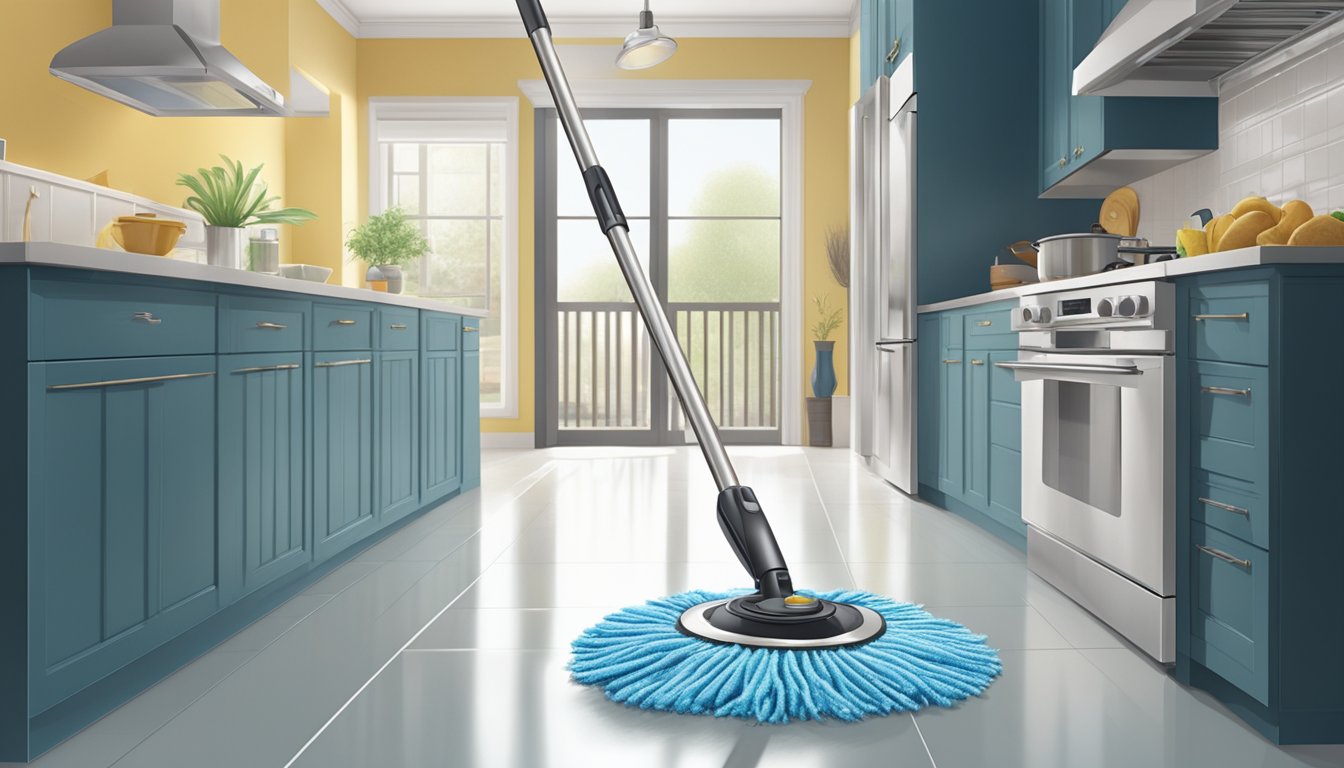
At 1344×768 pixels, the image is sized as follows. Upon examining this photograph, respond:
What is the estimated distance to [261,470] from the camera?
2172mm

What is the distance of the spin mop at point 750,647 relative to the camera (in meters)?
1.56

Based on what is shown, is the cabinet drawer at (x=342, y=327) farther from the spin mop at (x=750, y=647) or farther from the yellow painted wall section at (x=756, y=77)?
the yellow painted wall section at (x=756, y=77)

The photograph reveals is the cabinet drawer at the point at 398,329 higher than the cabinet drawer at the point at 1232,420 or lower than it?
higher

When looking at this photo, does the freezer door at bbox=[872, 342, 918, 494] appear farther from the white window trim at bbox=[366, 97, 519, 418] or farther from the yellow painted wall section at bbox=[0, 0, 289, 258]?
the yellow painted wall section at bbox=[0, 0, 289, 258]

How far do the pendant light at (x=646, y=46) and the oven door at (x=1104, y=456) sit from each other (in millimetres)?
2809

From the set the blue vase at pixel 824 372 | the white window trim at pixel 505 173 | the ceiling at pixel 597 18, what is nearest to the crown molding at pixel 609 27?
the ceiling at pixel 597 18

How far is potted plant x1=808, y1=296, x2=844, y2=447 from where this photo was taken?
607cm

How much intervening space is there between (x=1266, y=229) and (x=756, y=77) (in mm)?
4824

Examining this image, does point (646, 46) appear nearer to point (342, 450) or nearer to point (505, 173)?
point (505, 173)

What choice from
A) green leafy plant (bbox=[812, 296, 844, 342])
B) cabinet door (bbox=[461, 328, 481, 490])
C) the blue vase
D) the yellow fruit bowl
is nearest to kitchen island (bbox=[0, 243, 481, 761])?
the yellow fruit bowl

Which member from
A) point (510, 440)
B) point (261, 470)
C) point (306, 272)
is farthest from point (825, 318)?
point (261, 470)

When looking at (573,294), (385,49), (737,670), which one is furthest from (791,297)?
(737,670)

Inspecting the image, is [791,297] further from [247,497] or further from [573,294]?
[247,497]

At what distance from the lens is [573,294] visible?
6418mm
